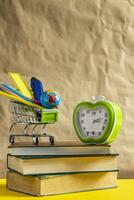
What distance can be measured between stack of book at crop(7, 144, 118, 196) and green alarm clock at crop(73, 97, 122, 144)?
4 cm

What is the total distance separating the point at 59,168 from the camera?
102 cm

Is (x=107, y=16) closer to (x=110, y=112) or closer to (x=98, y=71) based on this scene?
(x=98, y=71)

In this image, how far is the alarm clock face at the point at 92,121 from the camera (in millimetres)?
1133

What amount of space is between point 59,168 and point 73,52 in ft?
1.36

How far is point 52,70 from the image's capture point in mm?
1302

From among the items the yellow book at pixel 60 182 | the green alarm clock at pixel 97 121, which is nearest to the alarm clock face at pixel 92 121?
the green alarm clock at pixel 97 121

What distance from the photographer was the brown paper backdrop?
1.29m

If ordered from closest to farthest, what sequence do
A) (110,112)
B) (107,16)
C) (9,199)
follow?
1. (9,199)
2. (110,112)
3. (107,16)

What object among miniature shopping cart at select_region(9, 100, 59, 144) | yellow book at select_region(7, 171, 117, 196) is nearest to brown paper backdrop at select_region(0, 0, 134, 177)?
miniature shopping cart at select_region(9, 100, 59, 144)

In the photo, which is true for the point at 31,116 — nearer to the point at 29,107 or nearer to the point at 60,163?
the point at 29,107

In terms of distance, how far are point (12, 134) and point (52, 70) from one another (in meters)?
0.21

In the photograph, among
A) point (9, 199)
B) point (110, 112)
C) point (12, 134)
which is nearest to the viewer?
point (9, 199)

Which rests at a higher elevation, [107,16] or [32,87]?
[107,16]

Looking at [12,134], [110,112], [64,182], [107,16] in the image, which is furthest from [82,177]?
[107,16]
